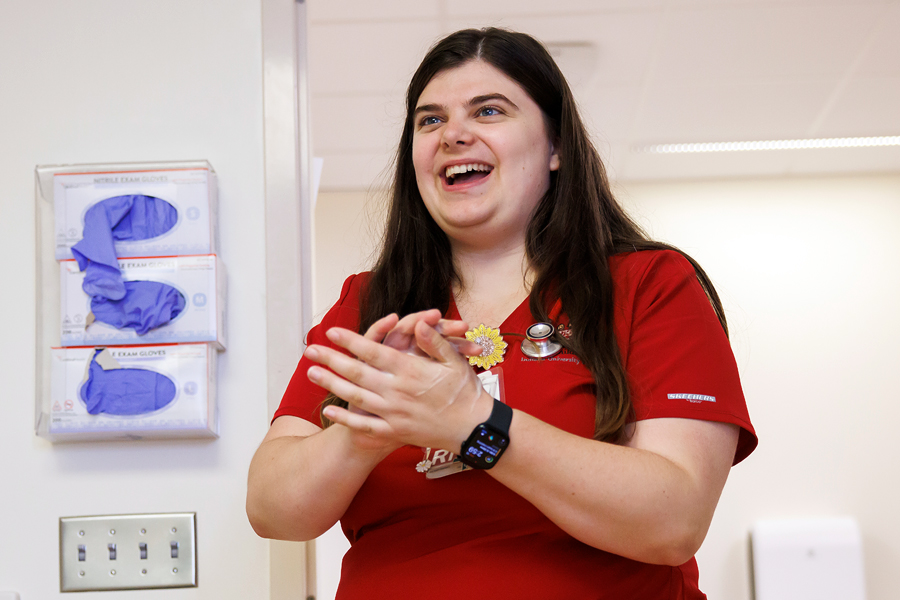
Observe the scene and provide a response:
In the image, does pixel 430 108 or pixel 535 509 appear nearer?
pixel 535 509

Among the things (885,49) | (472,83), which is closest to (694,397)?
(472,83)

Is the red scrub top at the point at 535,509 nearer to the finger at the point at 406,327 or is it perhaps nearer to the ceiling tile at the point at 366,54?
the finger at the point at 406,327

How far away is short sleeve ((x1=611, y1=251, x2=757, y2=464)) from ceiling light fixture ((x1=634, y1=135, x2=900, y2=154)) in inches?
131

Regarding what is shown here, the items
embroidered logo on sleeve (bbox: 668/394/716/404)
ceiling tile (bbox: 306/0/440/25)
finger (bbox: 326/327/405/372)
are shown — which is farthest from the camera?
ceiling tile (bbox: 306/0/440/25)

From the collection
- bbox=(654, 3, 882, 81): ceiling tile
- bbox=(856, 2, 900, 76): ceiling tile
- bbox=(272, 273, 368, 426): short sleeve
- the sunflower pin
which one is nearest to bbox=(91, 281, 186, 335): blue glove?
bbox=(272, 273, 368, 426): short sleeve

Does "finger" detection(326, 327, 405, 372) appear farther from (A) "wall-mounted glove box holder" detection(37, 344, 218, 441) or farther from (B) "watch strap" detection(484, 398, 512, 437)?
(A) "wall-mounted glove box holder" detection(37, 344, 218, 441)

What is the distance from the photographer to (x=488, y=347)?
3.86 feet

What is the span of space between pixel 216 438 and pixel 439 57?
842 millimetres

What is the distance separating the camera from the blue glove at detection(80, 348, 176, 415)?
1.54 meters

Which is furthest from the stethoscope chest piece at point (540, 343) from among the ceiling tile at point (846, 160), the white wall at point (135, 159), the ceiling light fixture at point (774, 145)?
the ceiling tile at point (846, 160)

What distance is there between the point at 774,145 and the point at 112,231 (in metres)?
3.69

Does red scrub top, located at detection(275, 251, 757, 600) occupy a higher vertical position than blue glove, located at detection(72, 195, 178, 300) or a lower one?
lower

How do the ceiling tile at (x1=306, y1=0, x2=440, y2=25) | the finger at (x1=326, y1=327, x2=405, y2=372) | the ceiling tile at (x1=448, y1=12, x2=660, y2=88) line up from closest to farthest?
the finger at (x1=326, y1=327, x2=405, y2=372) → the ceiling tile at (x1=306, y1=0, x2=440, y2=25) → the ceiling tile at (x1=448, y1=12, x2=660, y2=88)

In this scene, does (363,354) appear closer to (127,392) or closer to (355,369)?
(355,369)
